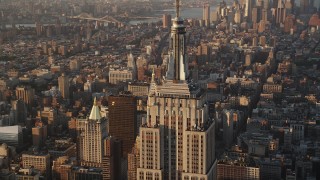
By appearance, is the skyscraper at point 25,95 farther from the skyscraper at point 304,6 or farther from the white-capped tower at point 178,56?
the skyscraper at point 304,6

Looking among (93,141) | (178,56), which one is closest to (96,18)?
(93,141)

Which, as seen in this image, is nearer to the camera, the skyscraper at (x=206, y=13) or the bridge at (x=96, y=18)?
the bridge at (x=96, y=18)

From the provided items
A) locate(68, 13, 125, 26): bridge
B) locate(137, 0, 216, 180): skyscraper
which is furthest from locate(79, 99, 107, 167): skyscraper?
locate(68, 13, 125, 26): bridge

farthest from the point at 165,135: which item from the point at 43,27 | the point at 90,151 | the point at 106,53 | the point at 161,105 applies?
the point at 106,53

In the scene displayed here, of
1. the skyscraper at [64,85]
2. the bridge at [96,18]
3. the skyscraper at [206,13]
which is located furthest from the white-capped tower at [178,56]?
the skyscraper at [206,13]

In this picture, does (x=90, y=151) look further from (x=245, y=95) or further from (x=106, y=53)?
(x=106, y=53)

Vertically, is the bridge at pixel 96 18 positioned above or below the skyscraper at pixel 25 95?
above

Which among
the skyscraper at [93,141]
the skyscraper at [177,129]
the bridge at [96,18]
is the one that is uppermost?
the bridge at [96,18]

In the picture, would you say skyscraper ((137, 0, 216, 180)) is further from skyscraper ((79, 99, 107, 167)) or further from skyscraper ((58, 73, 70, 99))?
skyscraper ((58, 73, 70, 99))
